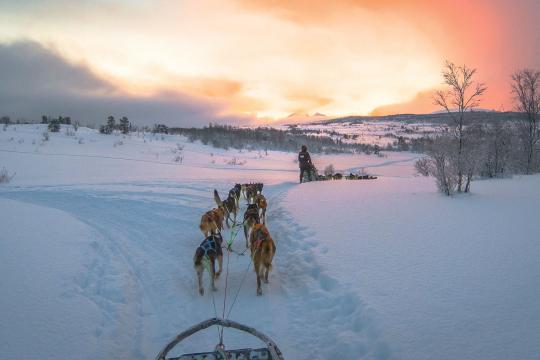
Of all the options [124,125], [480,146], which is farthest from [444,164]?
[124,125]

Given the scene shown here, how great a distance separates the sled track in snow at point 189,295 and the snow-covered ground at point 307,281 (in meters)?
0.02

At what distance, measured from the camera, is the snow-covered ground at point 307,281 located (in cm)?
342

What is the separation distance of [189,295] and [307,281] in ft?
5.58

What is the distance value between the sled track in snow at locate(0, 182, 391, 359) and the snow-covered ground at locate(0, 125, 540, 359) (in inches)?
0.8

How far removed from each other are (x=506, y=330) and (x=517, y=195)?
326 inches

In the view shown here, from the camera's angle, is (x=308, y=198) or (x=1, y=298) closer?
(x=1, y=298)

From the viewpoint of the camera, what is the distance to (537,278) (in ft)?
13.6

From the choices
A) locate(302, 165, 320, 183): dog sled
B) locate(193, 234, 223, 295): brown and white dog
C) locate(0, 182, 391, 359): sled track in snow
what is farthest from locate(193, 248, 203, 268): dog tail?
locate(302, 165, 320, 183): dog sled

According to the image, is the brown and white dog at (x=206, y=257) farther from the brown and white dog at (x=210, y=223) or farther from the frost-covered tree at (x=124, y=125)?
the frost-covered tree at (x=124, y=125)

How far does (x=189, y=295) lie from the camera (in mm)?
4930

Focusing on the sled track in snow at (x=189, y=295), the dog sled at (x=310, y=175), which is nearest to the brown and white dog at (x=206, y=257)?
the sled track in snow at (x=189, y=295)

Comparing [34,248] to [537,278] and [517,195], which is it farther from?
[517,195]

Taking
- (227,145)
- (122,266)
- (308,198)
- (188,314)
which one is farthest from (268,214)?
(227,145)

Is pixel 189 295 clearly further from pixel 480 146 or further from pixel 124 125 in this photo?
pixel 124 125
